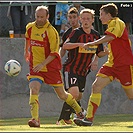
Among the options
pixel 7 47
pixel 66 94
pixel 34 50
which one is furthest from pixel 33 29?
pixel 7 47

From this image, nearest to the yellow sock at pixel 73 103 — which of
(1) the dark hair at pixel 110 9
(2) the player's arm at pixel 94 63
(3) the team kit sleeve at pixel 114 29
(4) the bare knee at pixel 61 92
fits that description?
(4) the bare knee at pixel 61 92

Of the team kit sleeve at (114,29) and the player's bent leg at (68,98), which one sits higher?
the team kit sleeve at (114,29)

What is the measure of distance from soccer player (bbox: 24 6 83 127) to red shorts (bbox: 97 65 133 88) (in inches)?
34.1

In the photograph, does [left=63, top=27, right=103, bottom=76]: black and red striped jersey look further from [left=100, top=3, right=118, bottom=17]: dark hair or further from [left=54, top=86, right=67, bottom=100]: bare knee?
[left=100, top=3, right=118, bottom=17]: dark hair

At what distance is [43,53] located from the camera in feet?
38.1

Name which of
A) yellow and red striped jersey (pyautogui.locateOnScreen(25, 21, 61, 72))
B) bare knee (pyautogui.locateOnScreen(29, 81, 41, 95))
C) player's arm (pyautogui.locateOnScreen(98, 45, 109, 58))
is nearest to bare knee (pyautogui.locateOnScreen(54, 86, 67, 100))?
yellow and red striped jersey (pyautogui.locateOnScreen(25, 21, 61, 72))

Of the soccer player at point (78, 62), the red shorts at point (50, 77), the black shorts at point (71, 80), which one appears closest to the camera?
the red shorts at point (50, 77)

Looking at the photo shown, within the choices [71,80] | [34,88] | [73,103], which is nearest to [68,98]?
[73,103]

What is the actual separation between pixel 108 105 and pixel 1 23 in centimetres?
323

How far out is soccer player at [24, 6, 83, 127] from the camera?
11.4 m

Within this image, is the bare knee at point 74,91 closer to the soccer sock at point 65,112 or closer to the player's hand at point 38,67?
the soccer sock at point 65,112

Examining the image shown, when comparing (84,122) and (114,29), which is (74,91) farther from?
(114,29)

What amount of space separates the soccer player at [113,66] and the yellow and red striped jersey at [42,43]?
0.57 meters

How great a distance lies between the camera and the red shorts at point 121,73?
11234 mm
